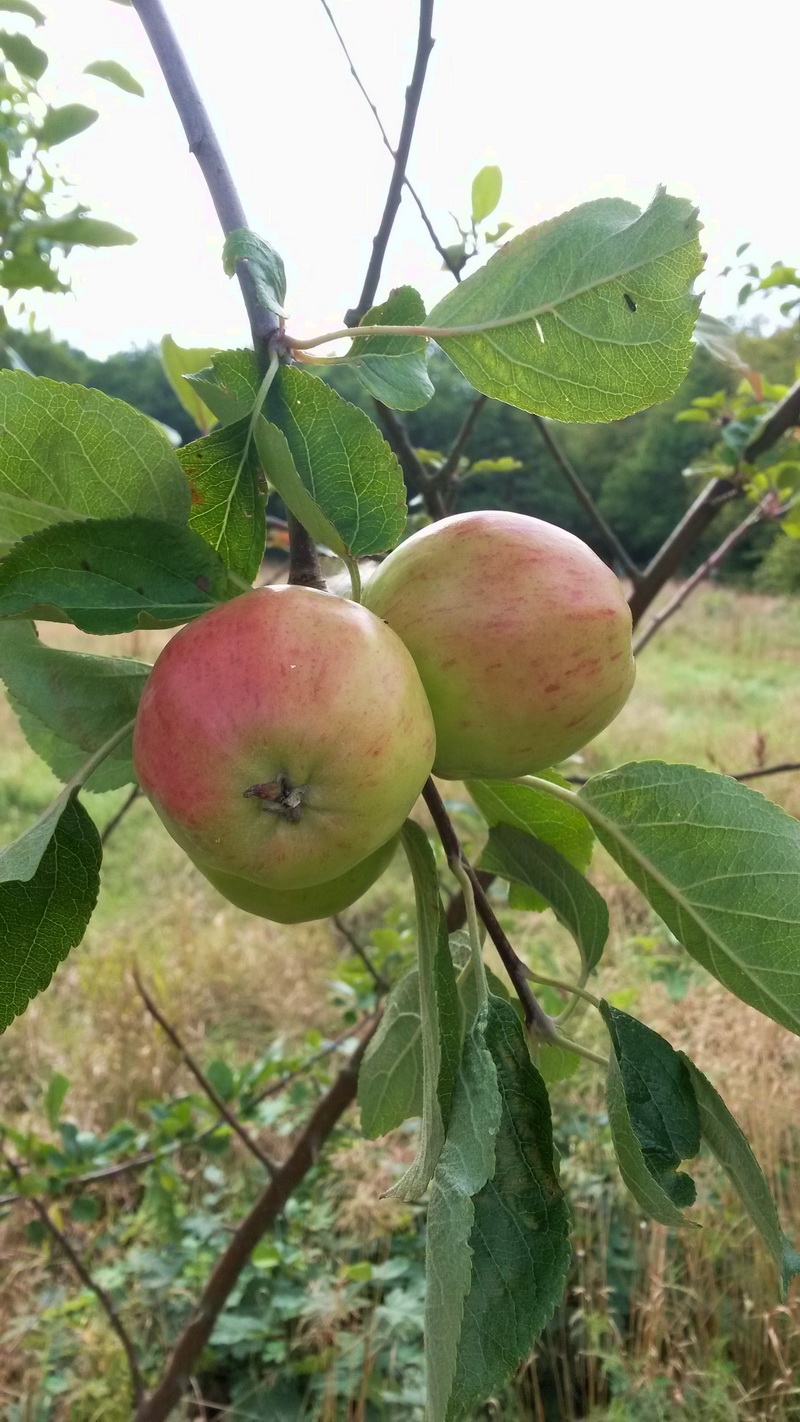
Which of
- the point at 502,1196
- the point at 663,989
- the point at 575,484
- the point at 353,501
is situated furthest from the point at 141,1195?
the point at 353,501

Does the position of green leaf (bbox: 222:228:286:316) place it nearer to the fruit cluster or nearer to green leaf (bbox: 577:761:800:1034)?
the fruit cluster

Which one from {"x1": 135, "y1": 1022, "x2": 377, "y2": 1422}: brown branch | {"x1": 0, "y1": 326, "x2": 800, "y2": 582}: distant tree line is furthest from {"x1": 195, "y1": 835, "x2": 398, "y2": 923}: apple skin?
{"x1": 0, "y1": 326, "x2": 800, "y2": 582}: distant tree line

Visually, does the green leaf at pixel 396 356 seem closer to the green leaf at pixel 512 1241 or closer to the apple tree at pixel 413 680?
the apple tree at pixel 413 680

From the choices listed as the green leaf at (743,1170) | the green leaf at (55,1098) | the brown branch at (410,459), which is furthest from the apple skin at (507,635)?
the green leaf at (55,1098)

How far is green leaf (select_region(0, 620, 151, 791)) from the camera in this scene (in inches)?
21.2

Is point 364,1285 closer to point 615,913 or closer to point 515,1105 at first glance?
point 515,1105

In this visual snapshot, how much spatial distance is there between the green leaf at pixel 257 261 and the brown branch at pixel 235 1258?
849 mm

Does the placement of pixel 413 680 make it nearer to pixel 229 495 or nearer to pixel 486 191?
pixel 229 495

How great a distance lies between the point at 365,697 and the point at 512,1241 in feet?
1.01

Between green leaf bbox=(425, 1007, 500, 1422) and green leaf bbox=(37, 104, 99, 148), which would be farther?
green leaf bbox=(37, 104, 99, 148)

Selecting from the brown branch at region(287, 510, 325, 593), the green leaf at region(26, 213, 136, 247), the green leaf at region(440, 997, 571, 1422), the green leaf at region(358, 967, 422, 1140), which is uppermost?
the green leaf at region(26, 213, 136, 247)

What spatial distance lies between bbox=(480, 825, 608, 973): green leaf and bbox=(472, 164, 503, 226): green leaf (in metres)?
0.93

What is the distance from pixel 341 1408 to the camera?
179 centimetres

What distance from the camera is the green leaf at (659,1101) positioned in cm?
54
